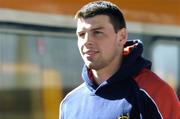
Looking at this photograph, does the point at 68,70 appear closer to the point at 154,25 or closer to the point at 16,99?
the point at 16,99

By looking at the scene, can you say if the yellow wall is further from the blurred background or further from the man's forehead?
the man's forehead

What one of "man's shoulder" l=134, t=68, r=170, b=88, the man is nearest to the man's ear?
the man

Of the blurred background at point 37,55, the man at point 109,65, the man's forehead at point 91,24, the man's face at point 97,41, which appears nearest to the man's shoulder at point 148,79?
the man at point 109,65

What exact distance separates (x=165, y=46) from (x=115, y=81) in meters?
4.14

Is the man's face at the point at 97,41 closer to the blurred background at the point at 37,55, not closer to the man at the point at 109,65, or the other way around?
the man at the point at 109,65

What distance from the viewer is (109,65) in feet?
7.58

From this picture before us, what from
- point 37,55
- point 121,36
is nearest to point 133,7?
point 37,55

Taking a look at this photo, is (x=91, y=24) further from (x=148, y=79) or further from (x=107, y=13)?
(x=148, y=79)

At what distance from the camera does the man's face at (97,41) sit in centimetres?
227

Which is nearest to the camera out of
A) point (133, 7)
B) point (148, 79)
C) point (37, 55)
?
point (148, 79)

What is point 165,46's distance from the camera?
20.9 feet

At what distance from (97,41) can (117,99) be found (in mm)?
251

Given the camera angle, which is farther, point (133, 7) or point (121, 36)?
point (133, 7)

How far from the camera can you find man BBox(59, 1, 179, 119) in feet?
7.35
